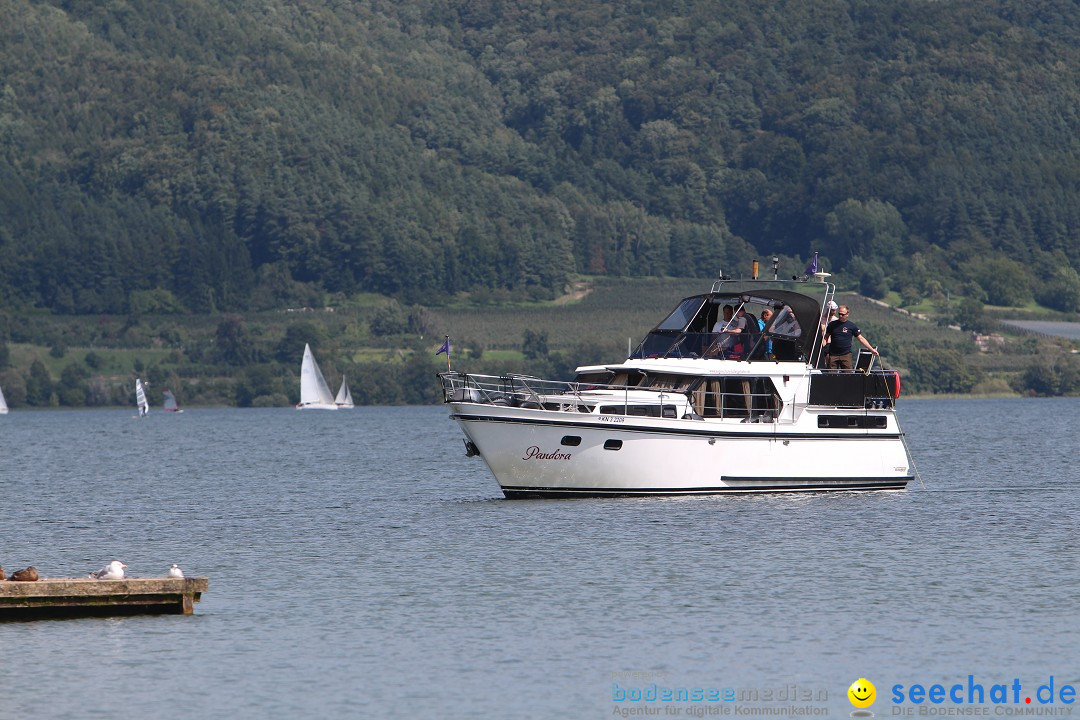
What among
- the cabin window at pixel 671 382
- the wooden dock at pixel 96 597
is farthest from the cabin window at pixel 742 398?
the wooden dock at pixel 96 597

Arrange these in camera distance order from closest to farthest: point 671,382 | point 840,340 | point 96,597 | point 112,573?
1. point 96,597
2. point 112,573
3. point 671,382
4. point 840,340

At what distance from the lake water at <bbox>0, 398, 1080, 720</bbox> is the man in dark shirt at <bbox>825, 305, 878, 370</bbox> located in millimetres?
4166

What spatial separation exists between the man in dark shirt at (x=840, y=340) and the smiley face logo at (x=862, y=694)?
27936 millimetres

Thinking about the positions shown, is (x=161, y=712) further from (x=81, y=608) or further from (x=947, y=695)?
(x=947, y=695)

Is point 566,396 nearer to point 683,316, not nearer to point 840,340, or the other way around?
point 683,316

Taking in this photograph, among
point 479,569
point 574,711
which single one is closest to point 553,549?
point 479,569

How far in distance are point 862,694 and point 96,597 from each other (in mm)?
14492

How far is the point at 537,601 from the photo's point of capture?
37719 mm

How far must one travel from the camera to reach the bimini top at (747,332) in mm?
55438

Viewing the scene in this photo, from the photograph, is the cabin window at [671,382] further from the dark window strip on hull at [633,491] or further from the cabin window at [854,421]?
the cabin window at [854,421]

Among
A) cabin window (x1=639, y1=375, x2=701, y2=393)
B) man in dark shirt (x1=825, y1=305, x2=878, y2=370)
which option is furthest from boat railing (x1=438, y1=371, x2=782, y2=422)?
man in dark shirt (x1=825, y1=305, x2=878, y2=370)

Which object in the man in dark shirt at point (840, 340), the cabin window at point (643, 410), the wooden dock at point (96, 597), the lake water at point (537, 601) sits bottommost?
the lake water at point (537, 601)

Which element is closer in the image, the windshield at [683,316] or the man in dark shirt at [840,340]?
the man in dark shirt at [840,340]

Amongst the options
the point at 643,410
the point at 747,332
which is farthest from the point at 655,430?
the point at 747,332
